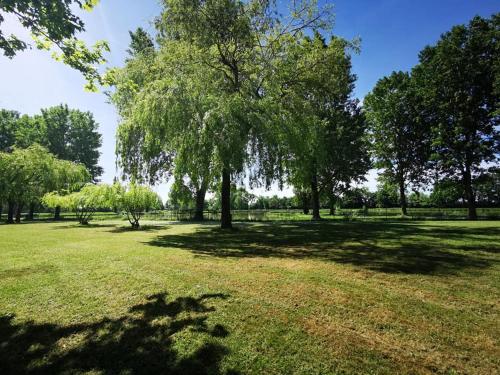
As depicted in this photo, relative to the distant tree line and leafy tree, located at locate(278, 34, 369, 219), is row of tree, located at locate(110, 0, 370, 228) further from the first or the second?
the distant tree line

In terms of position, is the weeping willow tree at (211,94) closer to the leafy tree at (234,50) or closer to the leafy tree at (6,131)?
the leafy tree at (234,50)

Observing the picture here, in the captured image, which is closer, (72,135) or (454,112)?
(454,112)

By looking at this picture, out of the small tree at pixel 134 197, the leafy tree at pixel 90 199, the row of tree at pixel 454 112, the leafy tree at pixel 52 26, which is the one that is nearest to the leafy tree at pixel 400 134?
the row of tree at pixel 454 112

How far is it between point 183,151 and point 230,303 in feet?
30.0

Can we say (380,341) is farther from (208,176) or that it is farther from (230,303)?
(208,176)

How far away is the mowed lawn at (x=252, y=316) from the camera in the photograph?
3.23 m

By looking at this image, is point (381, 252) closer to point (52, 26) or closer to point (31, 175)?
point (52, 26)

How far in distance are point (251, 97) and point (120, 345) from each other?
13.9 meters

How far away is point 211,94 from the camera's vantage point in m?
13.9

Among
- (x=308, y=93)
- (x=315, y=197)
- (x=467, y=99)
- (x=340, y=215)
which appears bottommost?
(x=340, y=215)

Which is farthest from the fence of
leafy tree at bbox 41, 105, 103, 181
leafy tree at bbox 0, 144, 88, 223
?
leafy tree at bbox 41, 105, 103, 181

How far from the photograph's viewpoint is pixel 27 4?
5.34m

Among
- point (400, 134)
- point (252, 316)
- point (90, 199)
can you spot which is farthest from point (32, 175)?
point (400, 134)

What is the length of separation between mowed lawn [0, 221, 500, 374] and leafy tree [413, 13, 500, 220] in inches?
894
